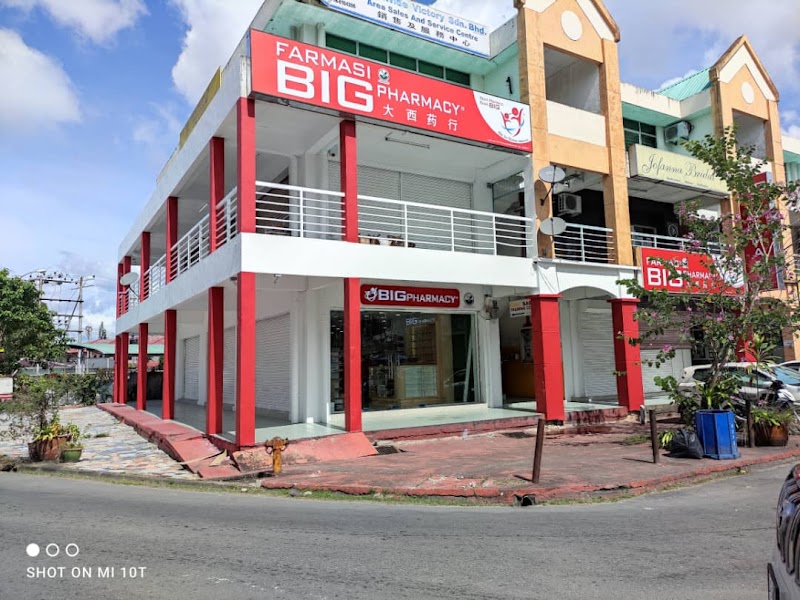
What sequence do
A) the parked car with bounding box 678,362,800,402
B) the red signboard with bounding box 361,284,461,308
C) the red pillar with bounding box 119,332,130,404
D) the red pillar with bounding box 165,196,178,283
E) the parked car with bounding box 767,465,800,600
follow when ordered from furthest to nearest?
the red pillar with bounding box 119,332,130,404 < the red pillar with bounding box 165,196,178,283 < the red signboard with bounding box 361,284,461,308 < the parked car with bounding box 678,362,800,402 < the parked car with bounding box 767,465,800,600

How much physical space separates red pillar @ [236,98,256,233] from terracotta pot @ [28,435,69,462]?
5491 millimetres

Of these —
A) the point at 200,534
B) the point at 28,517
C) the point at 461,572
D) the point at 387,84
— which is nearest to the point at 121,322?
the point at 387,84

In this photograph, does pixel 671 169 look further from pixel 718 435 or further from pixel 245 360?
pixel 245 360

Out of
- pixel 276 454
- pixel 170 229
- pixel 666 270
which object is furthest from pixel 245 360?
pixel 666 270

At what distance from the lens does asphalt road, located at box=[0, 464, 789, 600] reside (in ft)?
14.9

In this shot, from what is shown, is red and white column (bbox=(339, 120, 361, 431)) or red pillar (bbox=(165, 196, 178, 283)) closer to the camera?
red and white column (bbox=(339, 120, 361, 431))

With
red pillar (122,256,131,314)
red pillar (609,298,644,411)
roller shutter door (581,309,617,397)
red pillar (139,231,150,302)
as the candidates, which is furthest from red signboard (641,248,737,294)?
red pillar (122,256,131,314)

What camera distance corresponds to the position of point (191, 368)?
25.1m

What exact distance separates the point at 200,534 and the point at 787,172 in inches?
1122

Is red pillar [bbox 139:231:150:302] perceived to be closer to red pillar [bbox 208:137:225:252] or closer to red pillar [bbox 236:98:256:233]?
red pillar [bbox 208:137:225:252]

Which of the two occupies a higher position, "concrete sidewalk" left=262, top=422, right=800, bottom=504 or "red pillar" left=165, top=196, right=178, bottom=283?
"red pillar" left=165, top=196, right=178, bottom=283

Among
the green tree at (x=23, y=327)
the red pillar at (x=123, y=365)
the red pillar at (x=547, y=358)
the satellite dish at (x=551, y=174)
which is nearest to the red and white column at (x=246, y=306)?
the satellite dish at (x=551, y=174)

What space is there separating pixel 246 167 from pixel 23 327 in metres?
26.7

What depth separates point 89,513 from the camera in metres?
7.19
